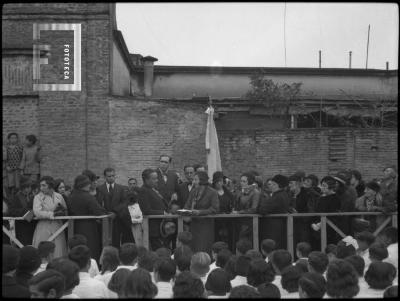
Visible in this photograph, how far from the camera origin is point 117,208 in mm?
11211

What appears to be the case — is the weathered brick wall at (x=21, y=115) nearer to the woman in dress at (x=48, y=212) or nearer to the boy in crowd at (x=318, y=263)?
the woman in dress at (x=48, y=212)

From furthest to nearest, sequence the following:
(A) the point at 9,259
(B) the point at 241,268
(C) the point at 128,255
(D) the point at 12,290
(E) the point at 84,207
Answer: (E) the point at 84,207 → (C) the point at 128,255 → (B) the point at 241,268 → (A) the point at 9,259 → (D) the point at 12,290

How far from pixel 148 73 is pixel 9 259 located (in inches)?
742

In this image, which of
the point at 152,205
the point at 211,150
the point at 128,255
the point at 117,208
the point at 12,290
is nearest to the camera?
the point at 12,290

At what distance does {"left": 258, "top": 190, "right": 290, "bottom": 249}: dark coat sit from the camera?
1109 cm

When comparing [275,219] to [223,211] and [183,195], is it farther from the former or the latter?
[183,195]

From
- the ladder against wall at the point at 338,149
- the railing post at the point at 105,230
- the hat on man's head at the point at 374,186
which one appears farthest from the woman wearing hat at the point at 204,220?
the ladder against wall at the point at 338,149

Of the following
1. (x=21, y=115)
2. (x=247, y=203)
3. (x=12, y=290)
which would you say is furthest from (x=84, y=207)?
(x=21, y=115)

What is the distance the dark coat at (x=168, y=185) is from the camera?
12773mm

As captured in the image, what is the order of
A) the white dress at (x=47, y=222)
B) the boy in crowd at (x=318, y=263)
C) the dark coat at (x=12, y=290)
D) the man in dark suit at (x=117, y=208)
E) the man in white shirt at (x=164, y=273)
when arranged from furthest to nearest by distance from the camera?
the man in dark suit at (x=117, y=208) → the white dress at (x=47, y=222) → the boy in crowd at (x=318, y=263) → the man in white shirt at (x=164, y=273) → the dark coat at (x=12, y=290)

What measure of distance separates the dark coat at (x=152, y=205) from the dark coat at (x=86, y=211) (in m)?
0.65

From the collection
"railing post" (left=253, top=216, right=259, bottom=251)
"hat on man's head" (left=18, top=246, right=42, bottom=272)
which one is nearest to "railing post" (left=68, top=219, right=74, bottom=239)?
"railing post" (left=253, top=216, right=259, bottom=251)

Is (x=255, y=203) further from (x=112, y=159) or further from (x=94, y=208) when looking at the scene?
(x=112, y=159)

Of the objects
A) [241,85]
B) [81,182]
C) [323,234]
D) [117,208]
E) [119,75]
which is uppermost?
[241,85]
